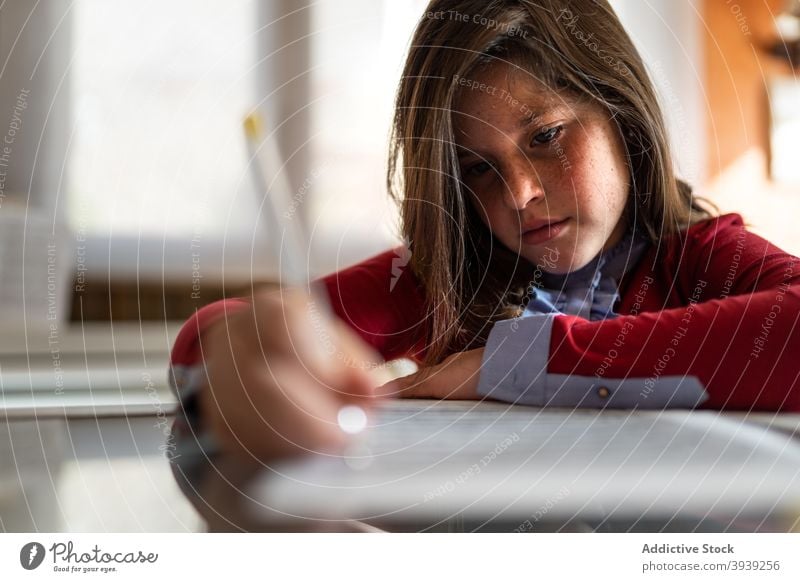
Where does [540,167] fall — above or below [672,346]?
above

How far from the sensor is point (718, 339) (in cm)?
39

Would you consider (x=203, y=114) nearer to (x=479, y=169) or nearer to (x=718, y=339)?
(x=479, y=169)

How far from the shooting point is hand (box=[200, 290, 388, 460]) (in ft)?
1.20

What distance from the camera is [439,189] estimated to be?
42 cm

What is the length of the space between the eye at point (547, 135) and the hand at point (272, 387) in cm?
16

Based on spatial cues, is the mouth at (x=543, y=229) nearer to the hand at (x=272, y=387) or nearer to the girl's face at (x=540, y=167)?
the girl's face at (x=540, y=167)

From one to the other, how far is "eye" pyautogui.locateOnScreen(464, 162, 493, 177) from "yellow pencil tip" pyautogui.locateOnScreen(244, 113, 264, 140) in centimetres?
12

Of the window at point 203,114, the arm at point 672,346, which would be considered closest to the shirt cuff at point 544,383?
the arm at point 672,346

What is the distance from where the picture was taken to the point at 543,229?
420mm

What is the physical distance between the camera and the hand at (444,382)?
16.0 inches

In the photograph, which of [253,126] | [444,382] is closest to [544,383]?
[444,382]

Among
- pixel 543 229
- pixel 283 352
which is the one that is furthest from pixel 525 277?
pixel 283 352

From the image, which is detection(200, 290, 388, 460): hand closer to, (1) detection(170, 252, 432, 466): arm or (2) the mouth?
(1) detection(170, 252, 432, 466): arm

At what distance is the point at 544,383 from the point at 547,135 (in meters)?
0.14
